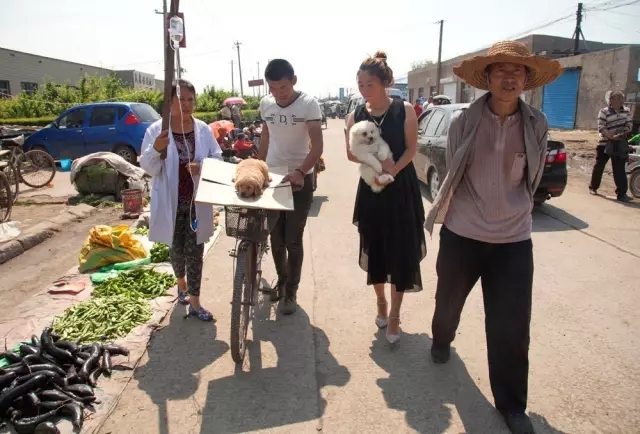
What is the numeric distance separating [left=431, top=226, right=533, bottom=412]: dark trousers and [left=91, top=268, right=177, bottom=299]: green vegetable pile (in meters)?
2.92

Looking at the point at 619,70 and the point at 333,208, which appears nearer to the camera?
the point at 333,208

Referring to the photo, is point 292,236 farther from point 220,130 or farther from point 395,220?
point 220,130

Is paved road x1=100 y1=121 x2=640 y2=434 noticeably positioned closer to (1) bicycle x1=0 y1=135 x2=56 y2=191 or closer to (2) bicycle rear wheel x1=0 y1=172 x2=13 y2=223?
(2) bicycle rear wheel x1=0 y1=172 x2=13 y2=223

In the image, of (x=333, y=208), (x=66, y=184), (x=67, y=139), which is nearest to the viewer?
(x=333, y=208)

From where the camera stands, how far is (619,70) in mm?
19609

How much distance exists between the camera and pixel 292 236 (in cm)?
400

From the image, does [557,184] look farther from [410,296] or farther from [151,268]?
[151,268]

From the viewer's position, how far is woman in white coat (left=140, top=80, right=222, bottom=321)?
3.59 meters

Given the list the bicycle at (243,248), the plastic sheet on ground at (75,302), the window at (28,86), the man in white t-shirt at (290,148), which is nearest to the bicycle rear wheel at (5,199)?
Result: the plastic sheet on ground at (75,302)

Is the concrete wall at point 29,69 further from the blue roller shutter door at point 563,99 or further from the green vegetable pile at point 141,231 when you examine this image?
the green vegetable pile at point 141,231

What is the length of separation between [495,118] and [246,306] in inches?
82.7

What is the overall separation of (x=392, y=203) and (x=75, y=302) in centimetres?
307

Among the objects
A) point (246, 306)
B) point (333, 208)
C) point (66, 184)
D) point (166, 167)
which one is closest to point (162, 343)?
point (246, 306)

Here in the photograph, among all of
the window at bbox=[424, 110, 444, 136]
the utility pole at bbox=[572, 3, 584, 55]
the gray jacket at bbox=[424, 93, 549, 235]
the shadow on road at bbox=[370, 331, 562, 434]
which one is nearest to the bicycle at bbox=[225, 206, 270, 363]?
the shadow on road at bbox=[370, 331, 562, 434]
